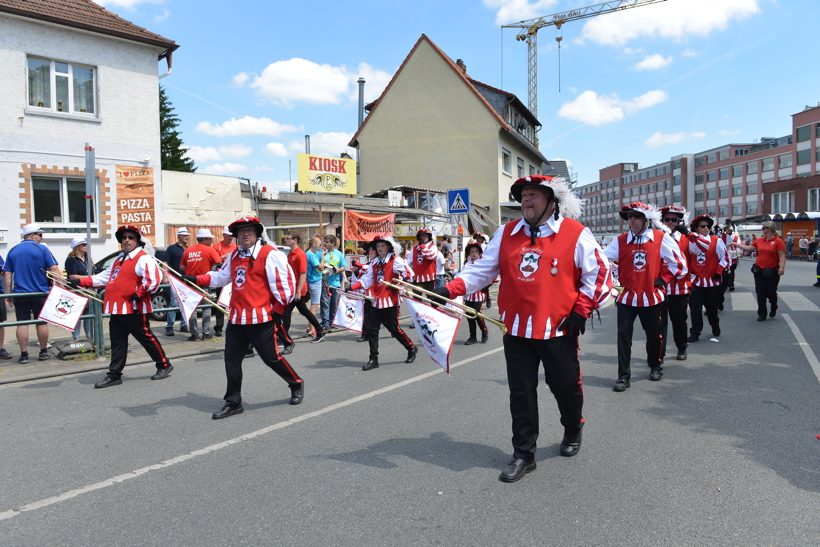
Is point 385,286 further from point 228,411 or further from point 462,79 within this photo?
point 462,79

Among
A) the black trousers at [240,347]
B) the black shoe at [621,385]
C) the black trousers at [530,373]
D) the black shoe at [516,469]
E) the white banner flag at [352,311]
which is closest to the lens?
the black shoe at [516,469]

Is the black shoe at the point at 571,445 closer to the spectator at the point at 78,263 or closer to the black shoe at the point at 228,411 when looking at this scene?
the black shoe at the point at 228,411

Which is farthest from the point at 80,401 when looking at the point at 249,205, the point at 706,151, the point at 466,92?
the point at 706,151

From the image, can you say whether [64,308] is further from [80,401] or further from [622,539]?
[622,539]

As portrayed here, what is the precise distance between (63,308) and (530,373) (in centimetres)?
648

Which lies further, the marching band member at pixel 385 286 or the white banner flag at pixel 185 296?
the marching band member at pixel 385 286

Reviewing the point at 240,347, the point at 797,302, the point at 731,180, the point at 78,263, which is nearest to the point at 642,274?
the point at 240,347

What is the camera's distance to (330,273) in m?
10.5

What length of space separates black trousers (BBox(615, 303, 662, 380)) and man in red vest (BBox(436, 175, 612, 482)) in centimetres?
234

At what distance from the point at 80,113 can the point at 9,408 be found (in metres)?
11.4

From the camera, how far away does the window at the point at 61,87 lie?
14.1m

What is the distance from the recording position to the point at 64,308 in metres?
7.55

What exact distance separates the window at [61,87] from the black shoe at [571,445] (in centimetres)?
1506

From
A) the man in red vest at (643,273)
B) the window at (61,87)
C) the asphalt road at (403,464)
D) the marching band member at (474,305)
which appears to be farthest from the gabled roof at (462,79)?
the asphalt road at (403,464)
